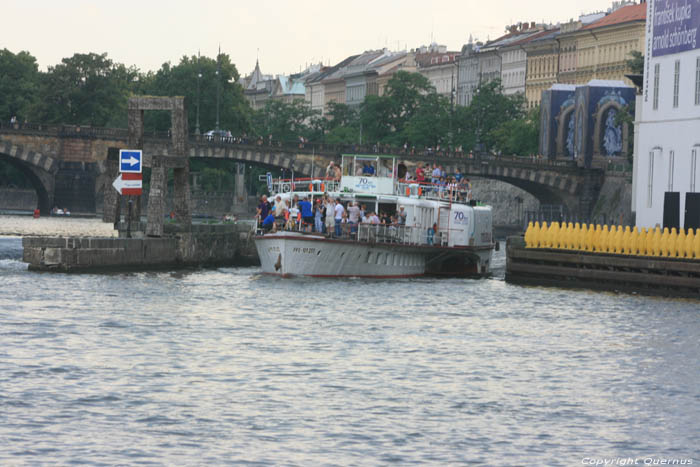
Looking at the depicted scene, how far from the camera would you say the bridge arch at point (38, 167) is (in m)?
120

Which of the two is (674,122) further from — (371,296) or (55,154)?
(55,154)

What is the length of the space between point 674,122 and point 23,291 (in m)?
30.4

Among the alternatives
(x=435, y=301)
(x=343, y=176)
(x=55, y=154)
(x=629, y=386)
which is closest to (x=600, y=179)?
(x=55, y=154)

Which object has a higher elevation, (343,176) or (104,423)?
(343,176)

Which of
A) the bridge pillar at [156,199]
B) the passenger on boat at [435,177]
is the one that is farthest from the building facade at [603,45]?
the bridge pillar at [156,199]

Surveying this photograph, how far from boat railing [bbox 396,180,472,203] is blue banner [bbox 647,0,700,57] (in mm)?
11056

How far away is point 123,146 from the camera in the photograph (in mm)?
121312

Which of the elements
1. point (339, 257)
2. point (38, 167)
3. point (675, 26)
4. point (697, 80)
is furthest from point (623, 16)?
point (339, 257)

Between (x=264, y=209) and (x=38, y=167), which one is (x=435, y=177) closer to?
(x=264, y=209)

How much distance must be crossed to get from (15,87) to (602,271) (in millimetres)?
106880

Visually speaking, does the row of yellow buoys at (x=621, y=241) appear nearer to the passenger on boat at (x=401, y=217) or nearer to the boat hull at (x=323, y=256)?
the passenger on boat at (x=401, y=217)

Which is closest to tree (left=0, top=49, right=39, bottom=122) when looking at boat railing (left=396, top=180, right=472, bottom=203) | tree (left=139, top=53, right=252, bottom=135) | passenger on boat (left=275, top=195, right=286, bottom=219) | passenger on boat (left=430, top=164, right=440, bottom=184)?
tree (left=139, top=53, right=252, bottom=135)

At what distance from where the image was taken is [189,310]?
37875mm

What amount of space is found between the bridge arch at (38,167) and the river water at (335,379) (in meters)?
78.8
